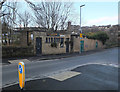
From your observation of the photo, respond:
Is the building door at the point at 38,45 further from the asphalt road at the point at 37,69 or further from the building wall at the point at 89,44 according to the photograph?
the building wall at the point at 89,44

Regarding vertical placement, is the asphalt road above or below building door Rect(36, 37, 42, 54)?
below

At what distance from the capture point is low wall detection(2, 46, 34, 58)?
13.0 meters

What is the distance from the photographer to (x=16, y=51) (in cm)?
1378

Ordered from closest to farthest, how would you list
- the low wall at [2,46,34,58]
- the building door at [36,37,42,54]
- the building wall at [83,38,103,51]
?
the low wall at [2,46,34,58] → the building door at [36,37,42,54] → the building wall at [83,38,103,51]

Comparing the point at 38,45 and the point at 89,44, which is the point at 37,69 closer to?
the point at 38,45

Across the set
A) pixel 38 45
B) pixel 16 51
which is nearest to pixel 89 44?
pixel 38 45

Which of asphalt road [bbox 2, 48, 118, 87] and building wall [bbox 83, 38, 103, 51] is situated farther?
building wall [bbox 83, 38, 103, 51]

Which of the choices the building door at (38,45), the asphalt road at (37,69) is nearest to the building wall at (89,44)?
the building door at (38,45)

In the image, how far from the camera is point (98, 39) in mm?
29109

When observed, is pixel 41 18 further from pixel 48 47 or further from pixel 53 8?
pixel 48 47

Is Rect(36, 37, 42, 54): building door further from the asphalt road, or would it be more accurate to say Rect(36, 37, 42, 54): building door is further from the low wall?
the asphalt road

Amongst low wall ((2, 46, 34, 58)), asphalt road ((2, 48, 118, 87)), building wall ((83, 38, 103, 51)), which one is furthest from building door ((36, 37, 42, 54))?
building wall ((83, 38, 103, 51))

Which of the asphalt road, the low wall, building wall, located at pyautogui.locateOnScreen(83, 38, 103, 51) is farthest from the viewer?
building wall, located at pyautogui.locateOnScreen(83, 38, 103, 51)

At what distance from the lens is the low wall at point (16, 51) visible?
12973mm
